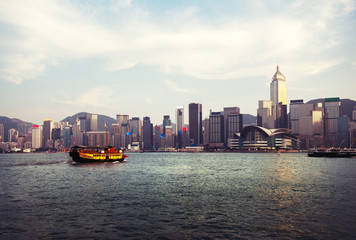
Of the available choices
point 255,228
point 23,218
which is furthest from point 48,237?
point 255,228

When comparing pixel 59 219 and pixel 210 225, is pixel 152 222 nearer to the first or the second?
pixel 210 225

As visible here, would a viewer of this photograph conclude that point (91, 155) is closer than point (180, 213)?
No

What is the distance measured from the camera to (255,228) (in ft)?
108

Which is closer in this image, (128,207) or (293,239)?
(293,239)

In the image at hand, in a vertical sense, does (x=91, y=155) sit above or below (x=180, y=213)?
above

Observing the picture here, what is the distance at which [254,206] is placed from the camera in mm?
44281

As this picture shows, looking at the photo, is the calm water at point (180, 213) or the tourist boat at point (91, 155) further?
the tourist boat at point (91, 155)

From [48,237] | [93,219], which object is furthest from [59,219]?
[48,237]

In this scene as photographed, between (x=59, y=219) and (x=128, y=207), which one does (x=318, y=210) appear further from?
(x=59, y=219)

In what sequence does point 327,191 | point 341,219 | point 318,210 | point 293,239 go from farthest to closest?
point 327,191
point 318,210
point 341,219
point 293,239

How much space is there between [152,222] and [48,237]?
11.2 meters

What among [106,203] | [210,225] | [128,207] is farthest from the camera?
[106,203]

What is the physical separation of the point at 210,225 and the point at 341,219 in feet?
52.2

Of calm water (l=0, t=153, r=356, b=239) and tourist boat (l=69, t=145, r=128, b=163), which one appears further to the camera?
tourist boat (l=69, t=145, r=128, b=163)
